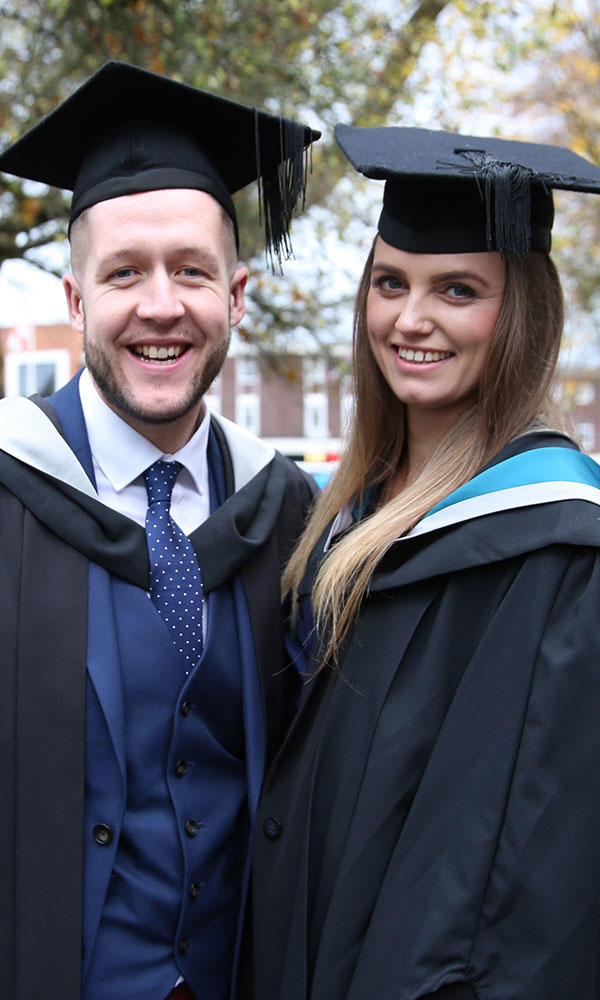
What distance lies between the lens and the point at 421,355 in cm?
218

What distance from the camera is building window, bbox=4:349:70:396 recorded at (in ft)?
46.0

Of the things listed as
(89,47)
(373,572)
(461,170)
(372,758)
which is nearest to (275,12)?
(89,47)

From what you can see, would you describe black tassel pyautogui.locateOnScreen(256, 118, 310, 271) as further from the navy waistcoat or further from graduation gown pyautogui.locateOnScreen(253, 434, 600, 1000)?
the navy waistcoat

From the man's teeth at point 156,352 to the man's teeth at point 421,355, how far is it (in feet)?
1.71

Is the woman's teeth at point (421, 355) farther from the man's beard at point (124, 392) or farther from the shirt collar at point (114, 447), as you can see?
the shirt collar at point (114, 447)

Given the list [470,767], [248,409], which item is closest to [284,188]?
[470,767]

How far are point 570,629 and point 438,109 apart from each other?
5349 mm

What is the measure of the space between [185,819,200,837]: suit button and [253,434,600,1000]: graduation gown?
0.72ft

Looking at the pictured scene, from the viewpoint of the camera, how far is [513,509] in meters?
1.87

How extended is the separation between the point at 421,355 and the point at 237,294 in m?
0.56

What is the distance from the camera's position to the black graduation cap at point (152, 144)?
2.25m

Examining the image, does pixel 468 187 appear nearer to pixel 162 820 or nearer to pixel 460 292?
pixel 460 292

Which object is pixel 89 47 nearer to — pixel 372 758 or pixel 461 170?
pixel 461 170

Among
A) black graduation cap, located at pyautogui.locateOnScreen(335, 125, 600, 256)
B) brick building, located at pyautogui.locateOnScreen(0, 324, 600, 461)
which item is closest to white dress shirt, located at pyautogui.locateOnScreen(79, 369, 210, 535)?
brick building, located at pyautogui.locateOnScreen(0, 324, 600, 461)
